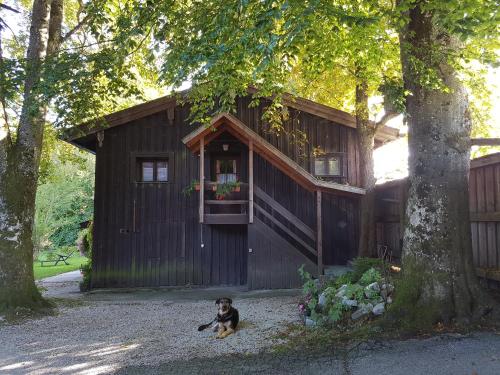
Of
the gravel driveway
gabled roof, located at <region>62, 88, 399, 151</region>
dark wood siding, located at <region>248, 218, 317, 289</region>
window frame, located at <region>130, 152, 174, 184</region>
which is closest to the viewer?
the gravel driveway

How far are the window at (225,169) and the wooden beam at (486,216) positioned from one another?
7.18 metres

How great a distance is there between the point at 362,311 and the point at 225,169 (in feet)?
23.8

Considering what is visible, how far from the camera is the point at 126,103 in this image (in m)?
16.6

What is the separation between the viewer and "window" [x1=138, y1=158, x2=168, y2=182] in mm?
12102

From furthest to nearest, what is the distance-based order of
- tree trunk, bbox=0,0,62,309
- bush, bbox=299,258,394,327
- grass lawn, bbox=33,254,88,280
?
grass lawn, bbox=33,254,88,280
tree trunk, bbox=0,0,62,309
bush, bbox=299,258,394,327

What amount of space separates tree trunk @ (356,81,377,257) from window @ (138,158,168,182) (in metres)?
5.98

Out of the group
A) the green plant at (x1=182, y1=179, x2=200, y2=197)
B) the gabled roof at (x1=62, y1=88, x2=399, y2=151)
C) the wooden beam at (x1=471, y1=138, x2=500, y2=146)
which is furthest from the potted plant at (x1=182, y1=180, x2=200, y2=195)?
the wooden beam at (x1=471, y1=138, x2=500, y2=146)

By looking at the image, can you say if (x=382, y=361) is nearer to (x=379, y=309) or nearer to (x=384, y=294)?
(x=379, y=309)

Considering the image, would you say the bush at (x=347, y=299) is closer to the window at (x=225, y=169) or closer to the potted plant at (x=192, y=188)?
the potted plant at (x=192, y=188)

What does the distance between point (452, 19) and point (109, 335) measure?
6.81m

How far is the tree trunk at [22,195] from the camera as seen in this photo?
7977mm

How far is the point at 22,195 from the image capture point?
327 inches

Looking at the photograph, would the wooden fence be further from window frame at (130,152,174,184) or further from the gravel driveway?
window frame at (130,152,174,184)

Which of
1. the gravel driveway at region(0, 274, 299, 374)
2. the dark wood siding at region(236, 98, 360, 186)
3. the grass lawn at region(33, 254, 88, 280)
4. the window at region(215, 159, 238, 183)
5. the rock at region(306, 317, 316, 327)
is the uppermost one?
the dark wood siding at region(236, 98, 360, 186)
